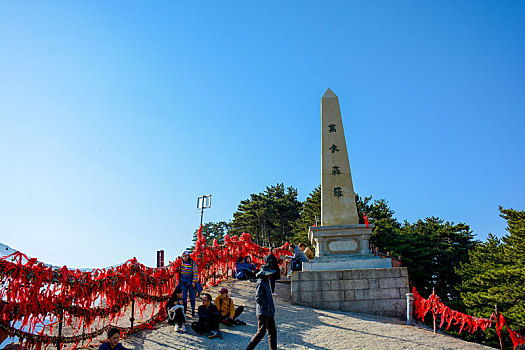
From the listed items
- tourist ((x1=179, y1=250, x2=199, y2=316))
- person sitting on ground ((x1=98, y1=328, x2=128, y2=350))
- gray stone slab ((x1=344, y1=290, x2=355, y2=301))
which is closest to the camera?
person sitting on ground ((x1=98, y1=328, x2=128, y2=350))

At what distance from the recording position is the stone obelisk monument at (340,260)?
9969mm

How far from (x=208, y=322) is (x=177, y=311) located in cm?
72

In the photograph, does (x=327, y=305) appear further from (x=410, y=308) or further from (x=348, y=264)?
(x=410, y=308)

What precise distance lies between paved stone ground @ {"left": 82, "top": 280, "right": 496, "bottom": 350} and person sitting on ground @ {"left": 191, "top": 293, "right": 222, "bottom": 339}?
0.14 m

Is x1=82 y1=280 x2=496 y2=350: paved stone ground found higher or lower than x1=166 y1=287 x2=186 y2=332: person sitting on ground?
lower

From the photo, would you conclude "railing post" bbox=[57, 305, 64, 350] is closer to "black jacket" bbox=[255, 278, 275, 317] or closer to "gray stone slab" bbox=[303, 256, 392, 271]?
"black jacket" bbox=[255, 278, 275, 317]

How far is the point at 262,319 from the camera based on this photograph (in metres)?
5.53

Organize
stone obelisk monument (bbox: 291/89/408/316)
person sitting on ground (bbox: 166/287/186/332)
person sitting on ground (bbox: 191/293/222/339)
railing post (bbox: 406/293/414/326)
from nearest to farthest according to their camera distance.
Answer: person sitting on ground (bbox: 191/293/222/339)
person sitting on ground (bbox: 166/287/186/332)
railing post (bbox: 406/293/414/326)
stone obelisk monument (bbox: 291/89/408/316)

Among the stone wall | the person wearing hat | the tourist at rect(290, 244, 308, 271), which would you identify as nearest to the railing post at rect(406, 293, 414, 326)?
the stone wall

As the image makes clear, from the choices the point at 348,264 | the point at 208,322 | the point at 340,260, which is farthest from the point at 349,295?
the point at 208,322

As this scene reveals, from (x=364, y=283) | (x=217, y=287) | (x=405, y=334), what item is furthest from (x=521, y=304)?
(x=217, y=287)

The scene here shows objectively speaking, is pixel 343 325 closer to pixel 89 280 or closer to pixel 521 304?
pixel 89 280

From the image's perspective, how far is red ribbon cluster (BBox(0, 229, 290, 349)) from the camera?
553 cm

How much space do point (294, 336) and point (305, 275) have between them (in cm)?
323
